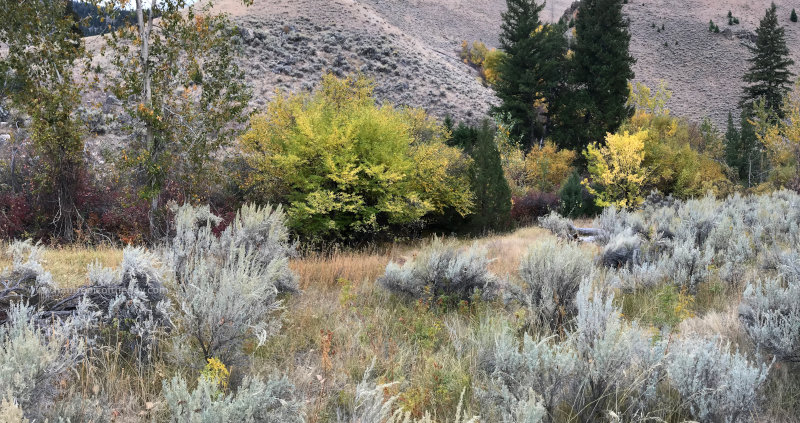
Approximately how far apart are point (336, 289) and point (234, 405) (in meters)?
3.69

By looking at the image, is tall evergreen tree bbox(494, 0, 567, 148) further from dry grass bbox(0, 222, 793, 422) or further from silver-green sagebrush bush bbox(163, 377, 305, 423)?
silver-green sagebrush bush bbox(163, 377, 305, 423)

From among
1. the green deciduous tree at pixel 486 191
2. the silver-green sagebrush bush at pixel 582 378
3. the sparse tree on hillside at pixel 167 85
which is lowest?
the green deciduous tree at pixel 486 191

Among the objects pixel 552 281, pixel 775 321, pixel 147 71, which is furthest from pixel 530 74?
pixel 775 321

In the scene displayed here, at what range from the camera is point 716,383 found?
2.41 metres

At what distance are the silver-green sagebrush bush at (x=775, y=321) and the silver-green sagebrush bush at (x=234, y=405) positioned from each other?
3.09 metres

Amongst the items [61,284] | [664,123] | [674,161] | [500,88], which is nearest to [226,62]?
[61,284]

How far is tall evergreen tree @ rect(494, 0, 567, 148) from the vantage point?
3297 centimetres

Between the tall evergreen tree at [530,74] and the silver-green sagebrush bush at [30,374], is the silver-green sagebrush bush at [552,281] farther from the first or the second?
the tall evergreen tree at [530,74]

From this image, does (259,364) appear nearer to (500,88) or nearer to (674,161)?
(674,161)

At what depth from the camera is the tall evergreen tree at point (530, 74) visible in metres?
33.0

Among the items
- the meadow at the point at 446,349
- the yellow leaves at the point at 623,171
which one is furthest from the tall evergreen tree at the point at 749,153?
the meadow at the point at 446,349

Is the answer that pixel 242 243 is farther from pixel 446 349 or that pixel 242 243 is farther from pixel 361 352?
pixel 446 349

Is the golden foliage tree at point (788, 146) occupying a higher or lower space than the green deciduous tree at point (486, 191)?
higher

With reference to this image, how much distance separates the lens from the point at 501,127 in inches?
1081
